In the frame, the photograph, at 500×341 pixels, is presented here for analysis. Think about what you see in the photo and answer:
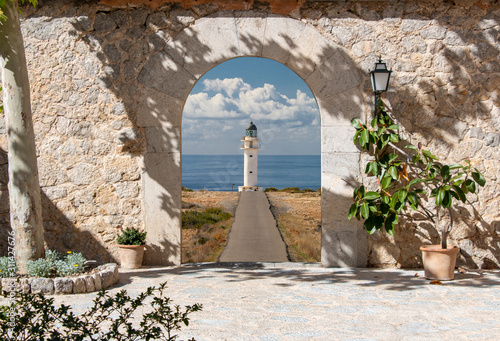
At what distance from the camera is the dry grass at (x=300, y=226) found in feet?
26.4

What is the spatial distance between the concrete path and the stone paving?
1479 millimetres

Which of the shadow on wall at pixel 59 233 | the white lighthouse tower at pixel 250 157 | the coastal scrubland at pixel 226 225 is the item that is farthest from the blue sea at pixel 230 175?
the shadow on wall at pixel 59 233

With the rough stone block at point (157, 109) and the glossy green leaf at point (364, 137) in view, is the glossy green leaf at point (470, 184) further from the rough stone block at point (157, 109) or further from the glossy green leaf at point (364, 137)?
the rough stone block at point (157, 109)

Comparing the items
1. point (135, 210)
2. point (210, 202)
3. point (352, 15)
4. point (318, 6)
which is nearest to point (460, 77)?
point (352, 15)

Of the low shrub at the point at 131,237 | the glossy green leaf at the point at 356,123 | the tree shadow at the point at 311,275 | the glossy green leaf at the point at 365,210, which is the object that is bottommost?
the tree shadow at the point at 311,275

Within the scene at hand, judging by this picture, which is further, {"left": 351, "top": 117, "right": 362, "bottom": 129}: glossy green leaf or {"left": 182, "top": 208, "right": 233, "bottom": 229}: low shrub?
{"left": 182, "top": 208, "right": 233, "bottom": 229}: low shrub

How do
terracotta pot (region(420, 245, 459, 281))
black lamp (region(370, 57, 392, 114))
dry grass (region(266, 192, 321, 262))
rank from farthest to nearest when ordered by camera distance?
dry grass (region(266, 192, 321, 262)) → black lamp (region(370, 57, 392, 114)) → terracotta pot (region(420, 245, 459, 281))

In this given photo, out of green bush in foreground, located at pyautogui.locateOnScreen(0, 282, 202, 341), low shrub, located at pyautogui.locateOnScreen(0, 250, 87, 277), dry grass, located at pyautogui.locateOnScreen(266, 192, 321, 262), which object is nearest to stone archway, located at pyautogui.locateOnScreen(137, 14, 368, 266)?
low shrub, located at pyautogui.locateOnScreen(0, 250, 87, 277)

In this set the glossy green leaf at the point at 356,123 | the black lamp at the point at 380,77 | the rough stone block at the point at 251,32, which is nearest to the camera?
the black lamp at the point at 380,77

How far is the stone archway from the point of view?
5785mm

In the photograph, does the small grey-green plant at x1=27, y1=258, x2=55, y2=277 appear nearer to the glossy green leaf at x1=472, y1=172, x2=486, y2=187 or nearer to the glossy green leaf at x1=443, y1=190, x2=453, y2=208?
the glossy green leaf at x1=443, y1=190, x2=453, y2=208

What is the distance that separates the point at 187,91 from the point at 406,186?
2.78 m

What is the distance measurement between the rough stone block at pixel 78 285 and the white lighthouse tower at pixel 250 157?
17219mm

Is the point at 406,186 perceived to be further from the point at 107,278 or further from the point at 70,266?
the point at 70,266
